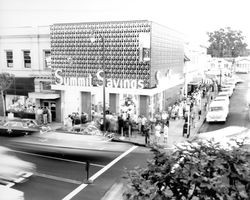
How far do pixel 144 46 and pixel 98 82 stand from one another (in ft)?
7.68

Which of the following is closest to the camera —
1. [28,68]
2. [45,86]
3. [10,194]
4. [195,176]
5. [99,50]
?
[195,176]

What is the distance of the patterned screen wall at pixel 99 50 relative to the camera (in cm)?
1025

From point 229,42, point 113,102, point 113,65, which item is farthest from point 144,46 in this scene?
point 229,42

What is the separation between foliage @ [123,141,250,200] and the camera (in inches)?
89.1

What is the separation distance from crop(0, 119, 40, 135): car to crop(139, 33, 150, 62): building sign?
4.67 meters

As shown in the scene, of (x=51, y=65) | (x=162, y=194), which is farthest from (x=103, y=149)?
(x=162, y=194)

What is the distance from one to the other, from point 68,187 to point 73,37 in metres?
6.85

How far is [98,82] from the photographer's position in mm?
11055

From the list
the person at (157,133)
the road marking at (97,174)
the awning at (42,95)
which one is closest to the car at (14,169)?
the road marking at (97,174)

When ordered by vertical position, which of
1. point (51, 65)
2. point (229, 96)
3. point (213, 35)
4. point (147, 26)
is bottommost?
point (229, 96)

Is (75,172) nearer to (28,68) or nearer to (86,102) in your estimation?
(86,102)

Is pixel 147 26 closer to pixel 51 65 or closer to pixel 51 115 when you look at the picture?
pixel 51 65

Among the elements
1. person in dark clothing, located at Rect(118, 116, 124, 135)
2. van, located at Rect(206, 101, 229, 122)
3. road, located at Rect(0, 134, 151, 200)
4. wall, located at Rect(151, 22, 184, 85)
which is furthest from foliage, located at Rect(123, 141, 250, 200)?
van, located at Rect(206, 101, 229, 122)

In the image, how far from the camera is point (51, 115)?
475 inches
